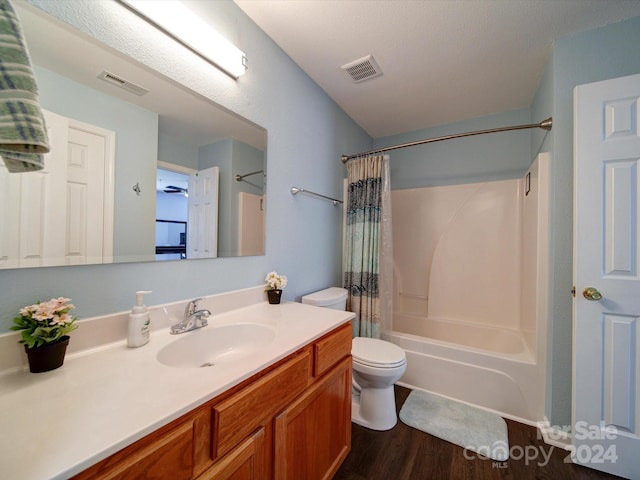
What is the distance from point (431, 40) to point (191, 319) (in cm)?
205

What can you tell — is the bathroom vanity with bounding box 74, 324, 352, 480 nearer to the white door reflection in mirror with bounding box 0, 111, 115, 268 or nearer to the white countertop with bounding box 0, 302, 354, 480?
the white countertop with bounding box 0, 302, 354, 480

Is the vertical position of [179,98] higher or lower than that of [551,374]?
higher

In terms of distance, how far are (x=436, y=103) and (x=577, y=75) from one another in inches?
37.0

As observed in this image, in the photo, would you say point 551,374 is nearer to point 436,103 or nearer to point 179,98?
point 436,103

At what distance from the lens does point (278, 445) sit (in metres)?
0.82

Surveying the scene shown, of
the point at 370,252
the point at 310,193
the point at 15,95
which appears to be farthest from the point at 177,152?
the point at 370,252

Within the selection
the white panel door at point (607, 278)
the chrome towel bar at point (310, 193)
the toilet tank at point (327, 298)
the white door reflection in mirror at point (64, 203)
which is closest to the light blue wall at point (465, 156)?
the white panel door at point (607, 278)

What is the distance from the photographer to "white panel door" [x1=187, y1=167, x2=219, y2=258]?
1.12 m

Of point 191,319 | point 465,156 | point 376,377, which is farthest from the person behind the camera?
point 465,156

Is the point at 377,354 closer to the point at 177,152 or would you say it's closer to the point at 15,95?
the point at 177,152

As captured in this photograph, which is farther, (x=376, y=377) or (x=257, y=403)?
(x=376, y=377)

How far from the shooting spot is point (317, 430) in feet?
3.37

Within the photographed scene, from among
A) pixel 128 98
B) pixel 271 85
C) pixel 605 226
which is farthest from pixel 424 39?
pixel 128 98

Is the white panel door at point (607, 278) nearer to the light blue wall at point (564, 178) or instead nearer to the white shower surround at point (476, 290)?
the light blue wall at point (564, 178)
